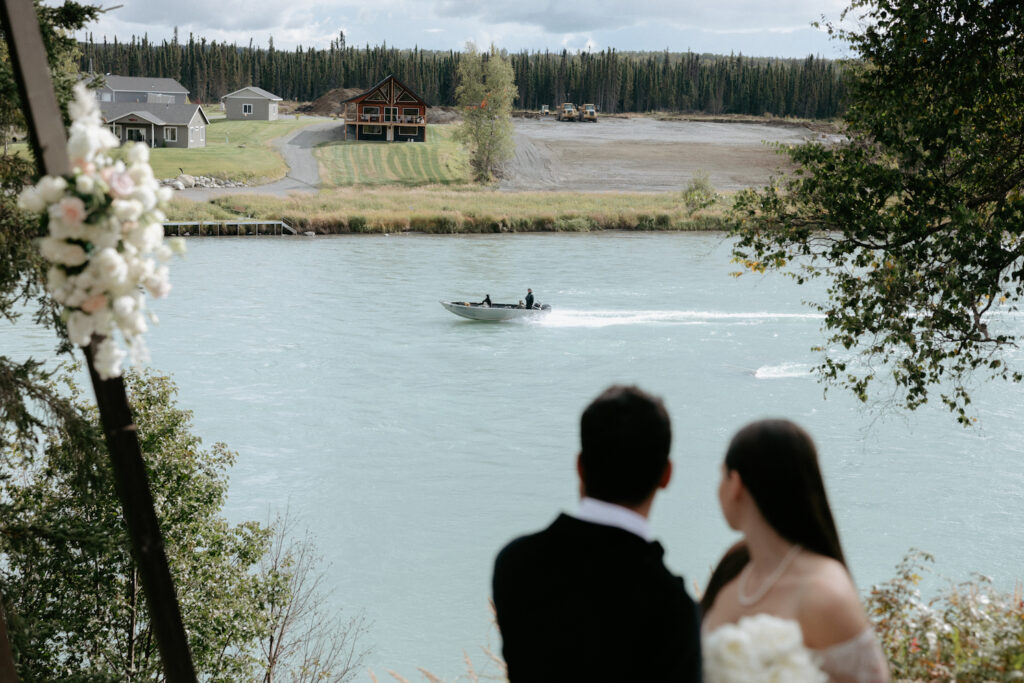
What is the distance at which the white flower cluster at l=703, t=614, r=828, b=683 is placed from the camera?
1982mm

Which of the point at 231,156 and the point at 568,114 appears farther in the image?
the point at 568,114

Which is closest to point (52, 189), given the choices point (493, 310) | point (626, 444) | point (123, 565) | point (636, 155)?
point (626, 444)

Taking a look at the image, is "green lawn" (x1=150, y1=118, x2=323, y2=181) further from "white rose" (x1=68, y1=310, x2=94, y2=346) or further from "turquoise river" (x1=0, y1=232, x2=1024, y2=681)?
"white rose" (x1=68, y1=310, x2=94, y2=346)

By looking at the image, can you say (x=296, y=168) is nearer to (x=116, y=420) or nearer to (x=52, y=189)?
(x=116, y=420)

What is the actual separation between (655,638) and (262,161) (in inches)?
2832

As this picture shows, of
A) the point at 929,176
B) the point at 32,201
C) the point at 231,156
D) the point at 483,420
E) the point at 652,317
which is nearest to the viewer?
the point at 32,201

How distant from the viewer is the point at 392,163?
248 ft

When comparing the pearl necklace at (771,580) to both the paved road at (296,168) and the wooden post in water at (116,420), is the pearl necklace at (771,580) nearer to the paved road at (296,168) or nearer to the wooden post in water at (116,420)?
Answer: the wooden post in water at (116,420)

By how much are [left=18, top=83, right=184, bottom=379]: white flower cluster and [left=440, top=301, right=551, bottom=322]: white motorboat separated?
28.8m

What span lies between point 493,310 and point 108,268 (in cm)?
2904

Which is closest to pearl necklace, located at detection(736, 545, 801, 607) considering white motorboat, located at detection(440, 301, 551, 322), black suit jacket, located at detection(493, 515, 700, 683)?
black suit jacket, located at detection(493, 515, 700, 683)

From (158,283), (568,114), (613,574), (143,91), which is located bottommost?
(613,574)

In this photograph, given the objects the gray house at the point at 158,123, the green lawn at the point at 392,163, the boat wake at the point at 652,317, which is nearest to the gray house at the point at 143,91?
the gray house at the point at 158,123

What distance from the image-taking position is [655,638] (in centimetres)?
203
